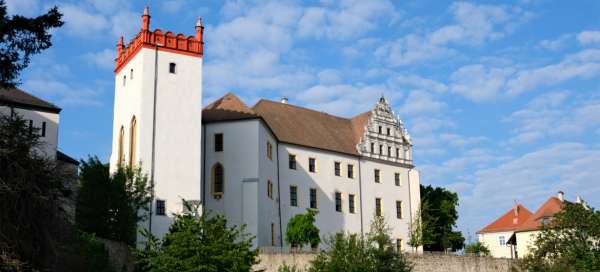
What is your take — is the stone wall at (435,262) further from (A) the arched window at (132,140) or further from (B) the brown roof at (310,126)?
(B) the brown roof at (310,126)

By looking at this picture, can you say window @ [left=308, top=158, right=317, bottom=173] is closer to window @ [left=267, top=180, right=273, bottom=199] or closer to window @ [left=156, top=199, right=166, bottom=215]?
window @ [left=267, top=180, right=273, bottom=199]

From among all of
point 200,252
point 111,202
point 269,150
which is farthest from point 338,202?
point 200,252

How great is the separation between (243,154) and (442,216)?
23.1 meters

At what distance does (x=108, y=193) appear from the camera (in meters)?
40.3

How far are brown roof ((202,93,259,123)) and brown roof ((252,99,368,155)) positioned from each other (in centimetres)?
432

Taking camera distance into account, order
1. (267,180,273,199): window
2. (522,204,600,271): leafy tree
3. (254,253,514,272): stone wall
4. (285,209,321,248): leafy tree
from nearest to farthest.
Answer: (522,204,600,271): leafy tree, (254,253,514,272): stone wall, (285,209,321,248): leafy tree, (267,180,273,199): window

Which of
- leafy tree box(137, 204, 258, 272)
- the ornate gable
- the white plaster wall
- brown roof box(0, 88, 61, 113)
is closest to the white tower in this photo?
the white plaster wall

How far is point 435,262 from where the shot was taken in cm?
4550

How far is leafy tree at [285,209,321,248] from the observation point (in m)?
47.3

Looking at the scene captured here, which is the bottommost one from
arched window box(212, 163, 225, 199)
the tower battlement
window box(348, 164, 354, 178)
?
arched window box(212, 163, 225, 199)

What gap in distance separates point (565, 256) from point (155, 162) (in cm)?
2220

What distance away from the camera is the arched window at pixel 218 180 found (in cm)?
4756

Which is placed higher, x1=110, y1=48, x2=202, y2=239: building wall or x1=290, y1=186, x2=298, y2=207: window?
x1=110, y1=48, x2=202, y2=239: building wall

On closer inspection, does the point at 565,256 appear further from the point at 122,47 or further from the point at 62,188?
the point at 122,47
